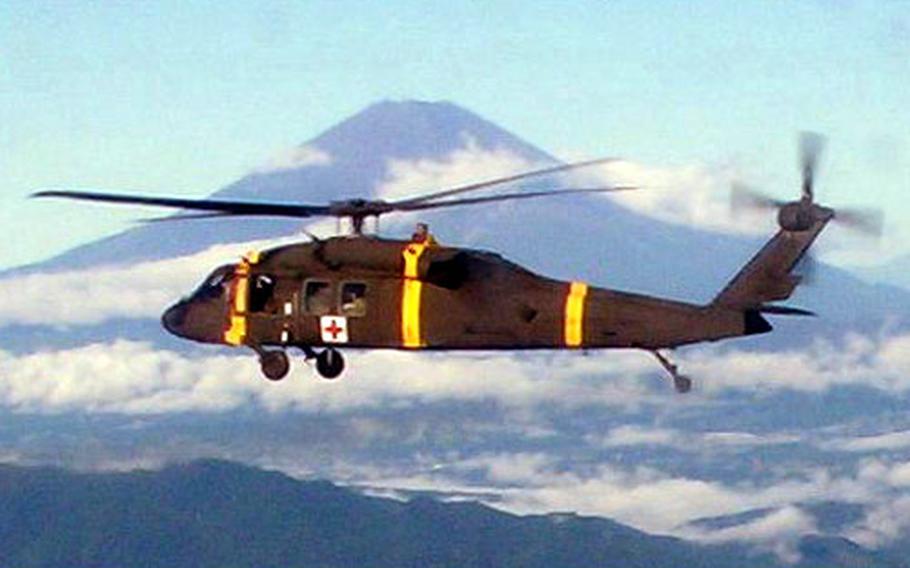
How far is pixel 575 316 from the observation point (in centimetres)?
9831

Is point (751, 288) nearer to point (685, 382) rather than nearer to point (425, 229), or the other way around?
point (685, 382)

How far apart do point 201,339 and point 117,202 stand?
1272 cm

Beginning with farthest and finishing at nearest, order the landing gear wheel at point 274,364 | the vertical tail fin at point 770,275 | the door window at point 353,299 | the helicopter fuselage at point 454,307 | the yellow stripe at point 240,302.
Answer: the yellow stripe at point 240,302, the landing gear wheel at point 274,364, the door window at point 353,299, the helicopter fuselage at point 454,307, the vertical tail fin at point 770,275

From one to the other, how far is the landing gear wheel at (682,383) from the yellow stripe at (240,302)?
70.9 feet

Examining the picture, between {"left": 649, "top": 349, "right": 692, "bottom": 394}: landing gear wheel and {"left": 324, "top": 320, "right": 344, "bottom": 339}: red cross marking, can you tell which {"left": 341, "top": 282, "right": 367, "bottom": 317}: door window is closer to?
{"left": 324, "top": 320, "right": 344, "bottom": 339}: red cross marking

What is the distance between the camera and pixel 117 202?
3703 inches

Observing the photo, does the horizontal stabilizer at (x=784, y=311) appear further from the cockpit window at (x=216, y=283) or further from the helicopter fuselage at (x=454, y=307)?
the cockpit window at (x=216, y=283)

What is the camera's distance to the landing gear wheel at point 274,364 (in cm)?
10262

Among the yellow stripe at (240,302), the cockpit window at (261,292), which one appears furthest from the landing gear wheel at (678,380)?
the yellow stripe at (240,302)

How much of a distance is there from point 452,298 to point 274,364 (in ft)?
31.7

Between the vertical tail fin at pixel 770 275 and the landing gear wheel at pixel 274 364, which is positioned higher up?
the vertical tail fin at pixel 770 275

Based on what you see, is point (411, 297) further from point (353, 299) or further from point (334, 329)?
point (334, 329)

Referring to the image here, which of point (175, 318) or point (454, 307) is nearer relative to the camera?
point (454, 307)

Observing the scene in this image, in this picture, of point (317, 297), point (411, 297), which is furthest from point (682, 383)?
point (317, 297)
